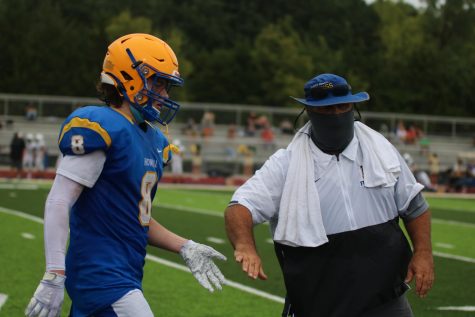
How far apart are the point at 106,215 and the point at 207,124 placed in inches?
1272

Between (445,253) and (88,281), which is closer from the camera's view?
(88,281)

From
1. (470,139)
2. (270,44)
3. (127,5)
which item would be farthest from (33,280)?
(127,5)

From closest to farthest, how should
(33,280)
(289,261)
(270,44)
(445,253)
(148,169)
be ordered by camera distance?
(148,169) → (289,261) → (33,280) → (445,253) → (270,44)

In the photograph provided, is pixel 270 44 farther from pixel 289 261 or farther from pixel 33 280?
pixel 289 261

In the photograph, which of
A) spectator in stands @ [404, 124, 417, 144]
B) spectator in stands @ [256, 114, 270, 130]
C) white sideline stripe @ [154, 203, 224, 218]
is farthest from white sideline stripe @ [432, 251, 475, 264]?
spectator in stands @ [404, 124, 417, 144]

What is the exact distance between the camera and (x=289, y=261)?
4.84 m

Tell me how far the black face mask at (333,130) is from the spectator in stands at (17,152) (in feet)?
84.5

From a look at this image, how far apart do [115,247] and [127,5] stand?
74.6 m

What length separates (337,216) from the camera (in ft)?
15.7

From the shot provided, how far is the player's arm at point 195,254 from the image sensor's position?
4.61 m

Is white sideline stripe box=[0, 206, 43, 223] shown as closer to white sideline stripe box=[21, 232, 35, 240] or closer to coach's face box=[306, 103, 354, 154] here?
white sideline stripe box=[21, 232, 35, 240]

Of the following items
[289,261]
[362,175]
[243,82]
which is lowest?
[243,82]

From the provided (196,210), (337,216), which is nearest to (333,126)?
(337,216)

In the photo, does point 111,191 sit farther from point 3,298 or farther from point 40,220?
point 40,220
